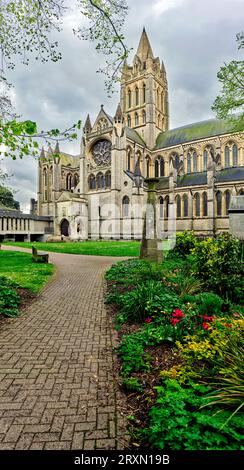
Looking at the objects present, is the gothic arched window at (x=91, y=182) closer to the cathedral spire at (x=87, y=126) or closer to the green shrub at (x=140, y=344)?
the cathedral spire at (x=87, y=126)

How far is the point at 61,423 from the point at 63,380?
2.29 feet

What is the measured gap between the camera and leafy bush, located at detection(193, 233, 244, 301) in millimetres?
5496

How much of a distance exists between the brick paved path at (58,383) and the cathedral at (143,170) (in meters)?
30.7

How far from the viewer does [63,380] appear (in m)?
2.80

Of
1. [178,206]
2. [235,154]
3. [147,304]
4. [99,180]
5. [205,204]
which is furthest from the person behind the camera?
[99,180]

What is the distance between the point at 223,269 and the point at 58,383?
15.0 feet

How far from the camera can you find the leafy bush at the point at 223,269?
18.0ft

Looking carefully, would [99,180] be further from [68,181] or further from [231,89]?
[231,89]

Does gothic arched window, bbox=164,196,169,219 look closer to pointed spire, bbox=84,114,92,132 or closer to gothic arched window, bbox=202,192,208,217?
gothic arched window, bbox=202,192,208,217

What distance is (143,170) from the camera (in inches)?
1666

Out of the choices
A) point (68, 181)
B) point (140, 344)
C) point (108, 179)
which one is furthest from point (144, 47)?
point (140, 344)

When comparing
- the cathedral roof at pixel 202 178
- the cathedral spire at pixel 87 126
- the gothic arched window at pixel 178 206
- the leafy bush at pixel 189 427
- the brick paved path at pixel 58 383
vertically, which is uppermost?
the cathedral spire at pixel 87 126

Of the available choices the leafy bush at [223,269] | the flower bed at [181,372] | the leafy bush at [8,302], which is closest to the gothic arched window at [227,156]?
the leafy bush at [223,269]
